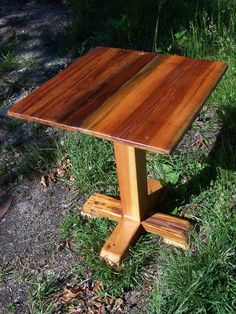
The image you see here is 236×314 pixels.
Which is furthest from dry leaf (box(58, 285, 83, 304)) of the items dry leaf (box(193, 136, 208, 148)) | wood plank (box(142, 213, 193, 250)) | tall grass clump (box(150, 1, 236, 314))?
dry leaf (box(193, 136, 208, 148))

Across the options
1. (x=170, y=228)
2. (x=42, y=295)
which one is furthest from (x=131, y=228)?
(x=42, y=295)

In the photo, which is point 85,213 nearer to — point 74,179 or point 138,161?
point 74,179

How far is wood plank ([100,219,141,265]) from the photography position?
2334 mm

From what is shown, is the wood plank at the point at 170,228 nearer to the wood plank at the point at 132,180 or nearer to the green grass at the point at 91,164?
the wood plank at the point at 132,180

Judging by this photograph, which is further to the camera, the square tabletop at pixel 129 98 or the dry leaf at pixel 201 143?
the dry leaf at pixel 201 143

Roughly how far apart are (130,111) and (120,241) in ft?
2.75

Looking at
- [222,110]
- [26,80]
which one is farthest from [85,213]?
[26,80]

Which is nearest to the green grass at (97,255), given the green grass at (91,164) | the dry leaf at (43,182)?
the green grass at (91,164)

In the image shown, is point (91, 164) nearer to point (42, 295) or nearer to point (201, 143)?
point (201, 143)

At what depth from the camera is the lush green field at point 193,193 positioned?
207cm

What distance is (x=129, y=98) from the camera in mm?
1985

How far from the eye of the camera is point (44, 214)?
2.81 m

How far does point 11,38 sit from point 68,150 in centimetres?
235

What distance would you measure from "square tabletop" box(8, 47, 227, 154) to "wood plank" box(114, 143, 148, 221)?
29 cm
